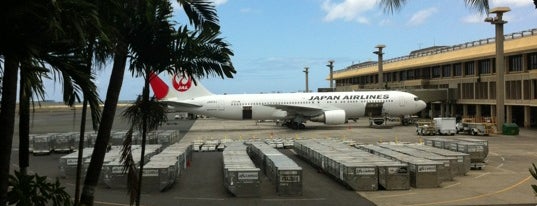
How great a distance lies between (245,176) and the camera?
16656 mm

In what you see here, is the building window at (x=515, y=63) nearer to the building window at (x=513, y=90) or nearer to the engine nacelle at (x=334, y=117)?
the building window at (x=513, y=90)

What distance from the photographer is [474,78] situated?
57719 millimetres

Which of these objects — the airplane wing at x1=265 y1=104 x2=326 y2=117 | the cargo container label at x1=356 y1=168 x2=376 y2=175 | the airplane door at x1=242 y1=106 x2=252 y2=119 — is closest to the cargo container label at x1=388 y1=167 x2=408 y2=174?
the cargo container label at x1=356 y1=168 x2=376 y2=175

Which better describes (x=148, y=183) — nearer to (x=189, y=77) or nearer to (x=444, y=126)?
(x=189, y=77)

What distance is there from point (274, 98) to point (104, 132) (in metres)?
45.1

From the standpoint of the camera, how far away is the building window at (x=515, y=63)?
165 ft

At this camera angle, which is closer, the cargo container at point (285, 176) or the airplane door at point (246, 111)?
the cargo container at point (285, 176)

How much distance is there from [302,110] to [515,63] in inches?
910

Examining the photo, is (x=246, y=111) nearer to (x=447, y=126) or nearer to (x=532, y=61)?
(x=447, y=126)

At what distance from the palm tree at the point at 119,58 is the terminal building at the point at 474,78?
148ft

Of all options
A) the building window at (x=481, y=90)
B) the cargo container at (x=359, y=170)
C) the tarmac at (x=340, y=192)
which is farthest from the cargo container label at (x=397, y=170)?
the building window at (x=481, y=90)

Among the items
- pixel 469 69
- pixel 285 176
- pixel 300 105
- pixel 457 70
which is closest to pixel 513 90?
pixel 469 69

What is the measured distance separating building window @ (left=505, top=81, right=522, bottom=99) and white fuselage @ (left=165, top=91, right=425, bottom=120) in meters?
8.89

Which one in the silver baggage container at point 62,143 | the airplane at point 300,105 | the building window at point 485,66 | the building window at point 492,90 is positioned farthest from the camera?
the building window at point 485,66
